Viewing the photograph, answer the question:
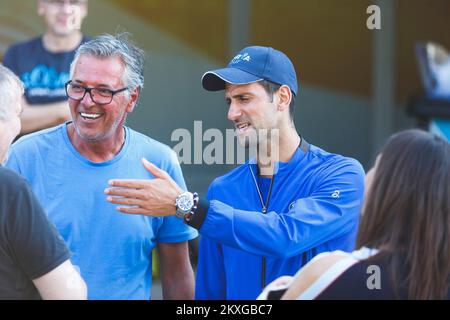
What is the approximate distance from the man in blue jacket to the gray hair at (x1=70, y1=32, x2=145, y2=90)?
0.25m

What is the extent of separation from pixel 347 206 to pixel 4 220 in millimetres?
1081

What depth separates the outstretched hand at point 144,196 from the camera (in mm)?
2348

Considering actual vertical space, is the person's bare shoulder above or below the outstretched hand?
below

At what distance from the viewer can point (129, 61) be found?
2865 mm

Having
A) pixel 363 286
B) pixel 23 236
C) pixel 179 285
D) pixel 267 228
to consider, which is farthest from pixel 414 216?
pixel 179 285

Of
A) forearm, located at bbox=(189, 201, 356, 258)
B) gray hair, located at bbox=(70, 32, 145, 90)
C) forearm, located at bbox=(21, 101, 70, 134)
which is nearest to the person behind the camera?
forearm, located at bbox=(189, 201, 356, 258)

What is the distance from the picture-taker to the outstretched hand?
92.4 inches

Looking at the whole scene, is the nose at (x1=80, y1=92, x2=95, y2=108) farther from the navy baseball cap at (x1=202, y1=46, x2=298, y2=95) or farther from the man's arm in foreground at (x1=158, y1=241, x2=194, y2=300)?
the man's arm in foreground at (x1=158, y1=241, x2=194, y2=300)

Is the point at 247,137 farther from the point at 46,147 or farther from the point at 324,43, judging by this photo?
the point at 324,43

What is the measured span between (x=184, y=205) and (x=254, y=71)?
1.90ft

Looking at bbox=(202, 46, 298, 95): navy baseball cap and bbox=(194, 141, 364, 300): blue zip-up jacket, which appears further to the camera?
bbox=(202, 46, 298, 95): navy baseball cap

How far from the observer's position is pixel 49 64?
14.5 ft

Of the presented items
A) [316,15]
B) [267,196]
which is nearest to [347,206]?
[267,196]

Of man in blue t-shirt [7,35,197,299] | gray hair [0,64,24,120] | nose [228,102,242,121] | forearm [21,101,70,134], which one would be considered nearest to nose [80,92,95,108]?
man in blue t-shirt [7,35,197,299]
